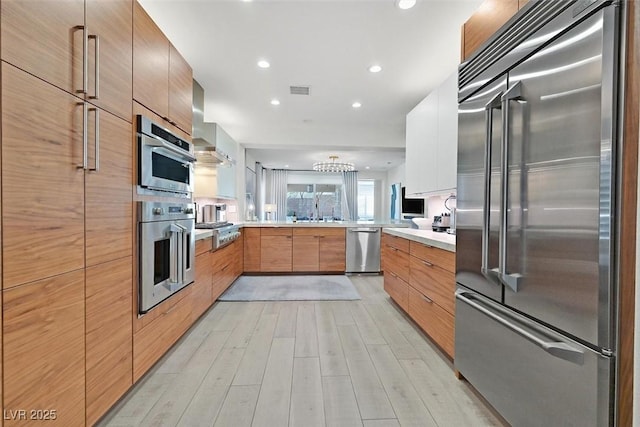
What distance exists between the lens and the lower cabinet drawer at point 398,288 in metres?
2.80

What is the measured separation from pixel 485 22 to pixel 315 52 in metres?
1.51

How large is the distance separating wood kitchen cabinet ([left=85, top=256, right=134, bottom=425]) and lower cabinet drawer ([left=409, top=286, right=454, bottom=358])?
2.00m

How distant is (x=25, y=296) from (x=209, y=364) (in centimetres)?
129

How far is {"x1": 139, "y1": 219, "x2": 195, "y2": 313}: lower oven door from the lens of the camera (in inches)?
66.8

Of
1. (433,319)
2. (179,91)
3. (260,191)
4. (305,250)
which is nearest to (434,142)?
(433,319)

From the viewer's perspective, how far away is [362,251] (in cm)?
498

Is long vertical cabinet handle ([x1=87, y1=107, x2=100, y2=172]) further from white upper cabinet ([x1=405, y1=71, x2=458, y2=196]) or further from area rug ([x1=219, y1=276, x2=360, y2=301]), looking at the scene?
area rug ([x1=219, y1=276, x2=360, y2=301])

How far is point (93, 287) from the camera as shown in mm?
1314

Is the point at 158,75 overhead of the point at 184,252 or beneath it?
overhead

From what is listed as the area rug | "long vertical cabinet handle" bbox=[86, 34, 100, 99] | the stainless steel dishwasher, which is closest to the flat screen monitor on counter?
the stainless steel dishwasher

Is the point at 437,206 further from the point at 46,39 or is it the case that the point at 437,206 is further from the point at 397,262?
the point at 46,39

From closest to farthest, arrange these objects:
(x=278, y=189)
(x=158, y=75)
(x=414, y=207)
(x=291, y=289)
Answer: (x=158, y=75), (x=291, y=289), (x=414, y=207), (x=278, y=189)

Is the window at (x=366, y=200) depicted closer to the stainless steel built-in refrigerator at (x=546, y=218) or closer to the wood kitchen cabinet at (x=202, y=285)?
the wood kitchen cabinet at (x=202, y=285)

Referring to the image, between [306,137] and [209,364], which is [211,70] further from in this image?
[209,364]
